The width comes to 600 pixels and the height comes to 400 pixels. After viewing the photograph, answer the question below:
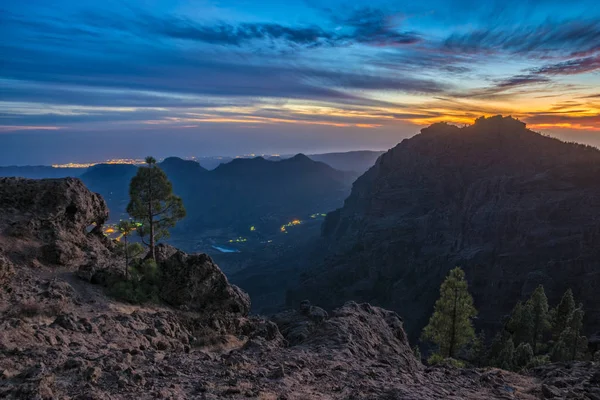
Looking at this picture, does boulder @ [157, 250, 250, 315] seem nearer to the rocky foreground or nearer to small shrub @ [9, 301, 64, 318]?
the rocky foreground

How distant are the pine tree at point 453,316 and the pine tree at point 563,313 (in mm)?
26415

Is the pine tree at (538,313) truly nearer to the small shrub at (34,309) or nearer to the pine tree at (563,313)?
the pine tree at (563,313)

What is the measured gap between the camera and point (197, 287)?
82.9 feet

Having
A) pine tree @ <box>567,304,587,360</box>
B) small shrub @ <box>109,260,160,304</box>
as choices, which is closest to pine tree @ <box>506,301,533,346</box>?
pine tree @ <box>567,304,587,360</box>

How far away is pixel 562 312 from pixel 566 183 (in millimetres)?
84020

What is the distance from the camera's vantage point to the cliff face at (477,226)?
10556 centimetres

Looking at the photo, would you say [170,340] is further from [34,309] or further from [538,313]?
[538,313]

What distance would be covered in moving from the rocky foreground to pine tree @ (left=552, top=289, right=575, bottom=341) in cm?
4062

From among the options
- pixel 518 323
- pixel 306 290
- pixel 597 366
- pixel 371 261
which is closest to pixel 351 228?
pixel 371 261

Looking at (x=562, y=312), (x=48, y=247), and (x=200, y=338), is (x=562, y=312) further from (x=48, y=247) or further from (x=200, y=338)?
(x=48, y=247)

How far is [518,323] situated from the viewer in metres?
58.2

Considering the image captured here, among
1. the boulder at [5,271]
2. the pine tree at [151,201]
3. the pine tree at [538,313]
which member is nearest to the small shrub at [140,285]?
the pine tree at [151,201]

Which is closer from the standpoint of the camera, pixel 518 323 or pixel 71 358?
pixel 71 358

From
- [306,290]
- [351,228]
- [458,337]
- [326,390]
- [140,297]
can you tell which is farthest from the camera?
[351,228]
